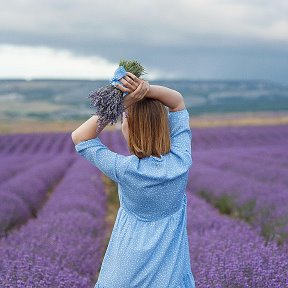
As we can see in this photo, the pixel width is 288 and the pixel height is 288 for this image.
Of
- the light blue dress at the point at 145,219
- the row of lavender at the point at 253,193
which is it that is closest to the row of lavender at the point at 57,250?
the light blue dress at the point at 145,219

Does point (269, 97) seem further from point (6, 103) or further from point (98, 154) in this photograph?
point (98, 154)

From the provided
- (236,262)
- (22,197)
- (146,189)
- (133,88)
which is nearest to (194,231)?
(236,262)

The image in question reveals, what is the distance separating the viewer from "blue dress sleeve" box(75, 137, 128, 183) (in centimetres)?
222

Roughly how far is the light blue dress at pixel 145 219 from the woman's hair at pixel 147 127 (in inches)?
1.7

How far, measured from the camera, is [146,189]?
2.26 meters

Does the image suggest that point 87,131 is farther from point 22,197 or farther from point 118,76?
point 22,197

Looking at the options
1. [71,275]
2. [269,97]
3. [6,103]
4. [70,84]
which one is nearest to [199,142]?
[71,275]

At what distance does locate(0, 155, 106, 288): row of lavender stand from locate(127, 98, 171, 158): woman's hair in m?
1.37

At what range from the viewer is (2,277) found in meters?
3.40

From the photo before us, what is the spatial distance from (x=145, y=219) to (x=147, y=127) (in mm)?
400

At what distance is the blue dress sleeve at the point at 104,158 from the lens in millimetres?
2219

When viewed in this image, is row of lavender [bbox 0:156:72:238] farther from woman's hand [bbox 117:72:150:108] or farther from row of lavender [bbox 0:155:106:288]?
woman's hand [bbox 117:72:150:108]

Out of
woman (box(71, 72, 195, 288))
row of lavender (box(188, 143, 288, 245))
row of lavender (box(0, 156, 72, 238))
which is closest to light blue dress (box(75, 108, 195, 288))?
woman (box(71, 72, 195, 288))

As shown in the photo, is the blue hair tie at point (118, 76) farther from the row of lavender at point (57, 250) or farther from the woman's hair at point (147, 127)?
the row of lavender at point (57, 250)
